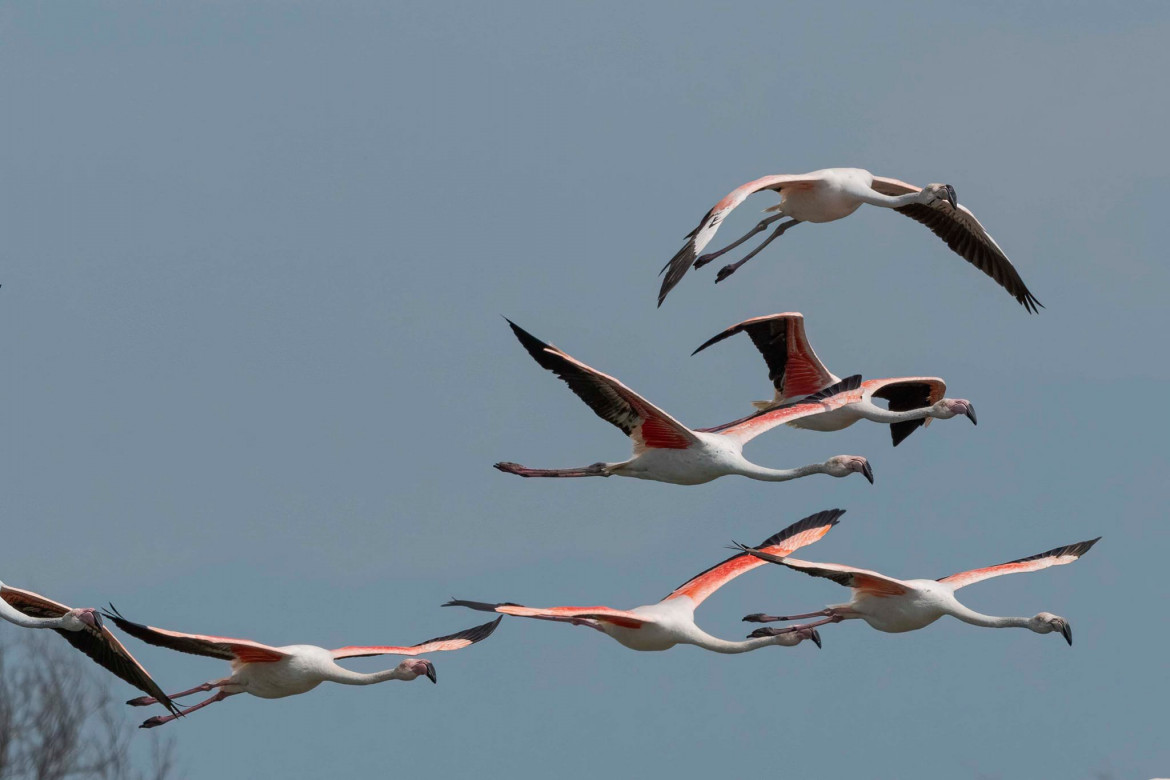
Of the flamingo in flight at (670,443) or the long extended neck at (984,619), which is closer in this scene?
the flamingo in flight at (670,443)

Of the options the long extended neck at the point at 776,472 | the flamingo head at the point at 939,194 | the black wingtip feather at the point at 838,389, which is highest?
the flamingo head at the point at 939,194

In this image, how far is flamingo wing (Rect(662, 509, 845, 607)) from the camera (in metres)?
29.4

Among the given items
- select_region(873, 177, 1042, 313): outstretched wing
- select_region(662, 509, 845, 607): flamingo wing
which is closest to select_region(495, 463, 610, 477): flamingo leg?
select_region(662, 509, 845, 607): flamingo wing

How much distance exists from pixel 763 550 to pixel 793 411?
180cm

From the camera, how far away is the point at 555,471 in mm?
28328

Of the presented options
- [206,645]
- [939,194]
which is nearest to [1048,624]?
[939,194]

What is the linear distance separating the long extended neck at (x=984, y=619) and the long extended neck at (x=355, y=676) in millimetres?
5727

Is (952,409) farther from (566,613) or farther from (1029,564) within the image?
(566,613)

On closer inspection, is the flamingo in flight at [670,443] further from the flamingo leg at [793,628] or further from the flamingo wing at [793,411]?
the flamingo leg at [793,628]

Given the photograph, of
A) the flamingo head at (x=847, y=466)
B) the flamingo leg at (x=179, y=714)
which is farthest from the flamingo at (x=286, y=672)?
the flamingo head at (x=847, y=466)

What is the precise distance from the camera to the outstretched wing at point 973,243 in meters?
31.9

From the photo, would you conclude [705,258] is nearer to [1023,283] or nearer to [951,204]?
[951,204]

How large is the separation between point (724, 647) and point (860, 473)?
2.31 meters

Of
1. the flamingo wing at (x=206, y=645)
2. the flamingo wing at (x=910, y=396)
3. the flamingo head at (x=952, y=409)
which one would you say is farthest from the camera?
the flamingo wing at (x=910, y=396)
